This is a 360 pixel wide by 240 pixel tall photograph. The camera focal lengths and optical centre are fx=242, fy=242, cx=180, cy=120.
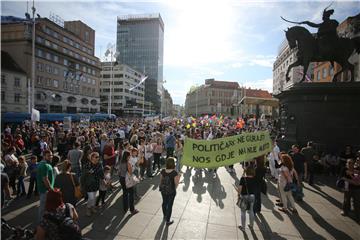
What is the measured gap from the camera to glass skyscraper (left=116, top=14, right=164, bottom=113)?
95.4m

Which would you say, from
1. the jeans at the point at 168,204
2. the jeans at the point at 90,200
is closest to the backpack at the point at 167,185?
the jeans at the point at 168,204

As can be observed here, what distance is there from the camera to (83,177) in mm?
6879

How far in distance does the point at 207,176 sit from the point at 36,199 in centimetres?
676

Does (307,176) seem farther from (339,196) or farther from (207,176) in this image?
(207,176)

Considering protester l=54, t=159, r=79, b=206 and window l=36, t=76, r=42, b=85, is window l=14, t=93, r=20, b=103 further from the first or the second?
protester l=54, t=159, r=79, b=206

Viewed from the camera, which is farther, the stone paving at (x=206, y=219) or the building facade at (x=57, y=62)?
→ the building facade at (x=57, y=62)

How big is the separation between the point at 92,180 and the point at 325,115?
12.2 metres

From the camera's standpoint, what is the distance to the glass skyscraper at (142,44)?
9544 cm

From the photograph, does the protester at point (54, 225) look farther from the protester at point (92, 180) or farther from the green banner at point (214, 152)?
the green banner at point (214, 152)

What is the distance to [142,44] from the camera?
101 meters

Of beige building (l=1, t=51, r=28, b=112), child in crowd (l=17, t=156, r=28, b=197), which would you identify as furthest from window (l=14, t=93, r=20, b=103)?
child in crowd (l=17, t=156, r=28, b=197)

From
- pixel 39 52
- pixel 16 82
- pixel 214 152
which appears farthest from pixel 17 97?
pixel 214 152

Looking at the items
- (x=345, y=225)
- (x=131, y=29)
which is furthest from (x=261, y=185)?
(x=131, y=29)

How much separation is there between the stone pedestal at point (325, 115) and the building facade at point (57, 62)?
1776 inches
